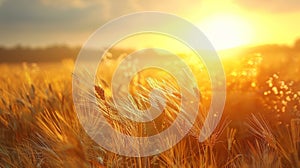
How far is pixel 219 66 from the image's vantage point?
5336mm

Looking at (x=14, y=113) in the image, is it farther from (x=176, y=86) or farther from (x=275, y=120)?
(x=275, y=120)

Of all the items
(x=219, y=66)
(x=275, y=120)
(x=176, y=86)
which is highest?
(x=219, y=66)

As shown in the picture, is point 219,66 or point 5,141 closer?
point 5,141

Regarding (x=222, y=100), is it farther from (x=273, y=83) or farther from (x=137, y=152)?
(x=137, y=152)

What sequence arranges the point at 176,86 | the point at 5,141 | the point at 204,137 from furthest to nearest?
the point at 5,141
the point at 176,86
the point at 204,137

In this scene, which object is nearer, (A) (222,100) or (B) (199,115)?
(B) (199,115)

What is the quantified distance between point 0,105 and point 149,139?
1716 mm

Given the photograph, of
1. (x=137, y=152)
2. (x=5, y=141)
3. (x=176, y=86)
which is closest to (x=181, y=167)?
(x=137, y=152)

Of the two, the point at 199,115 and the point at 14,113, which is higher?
the point at 14,113

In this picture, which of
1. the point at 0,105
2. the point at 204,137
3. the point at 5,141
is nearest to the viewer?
the point at 204,137

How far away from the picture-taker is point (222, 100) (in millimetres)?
4324

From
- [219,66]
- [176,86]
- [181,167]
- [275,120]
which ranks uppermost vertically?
[219,66]

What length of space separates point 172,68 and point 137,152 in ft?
6.49

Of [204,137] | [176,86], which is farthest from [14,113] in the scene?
[204,137]
